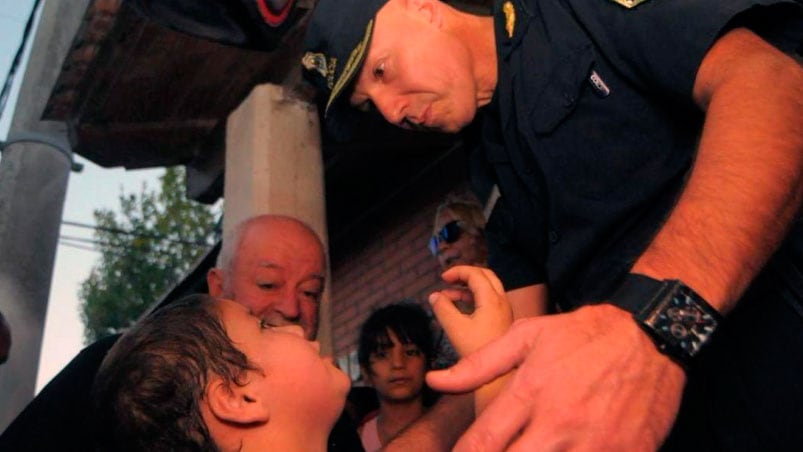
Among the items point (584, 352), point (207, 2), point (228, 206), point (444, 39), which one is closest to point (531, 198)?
point (444, 39)

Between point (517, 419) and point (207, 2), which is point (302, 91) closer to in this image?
point (207, 2)

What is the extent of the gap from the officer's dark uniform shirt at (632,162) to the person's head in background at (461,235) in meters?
2.30

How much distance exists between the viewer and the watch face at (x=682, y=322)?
113cm

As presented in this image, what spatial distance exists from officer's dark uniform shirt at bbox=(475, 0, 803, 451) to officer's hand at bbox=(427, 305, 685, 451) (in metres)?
0.44

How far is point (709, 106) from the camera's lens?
4.59ft

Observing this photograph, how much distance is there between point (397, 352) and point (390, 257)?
3514 millimetres

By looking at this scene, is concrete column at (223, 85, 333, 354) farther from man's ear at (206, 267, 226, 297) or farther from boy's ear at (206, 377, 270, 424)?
boy's ear at (206, 377, 270, 424)

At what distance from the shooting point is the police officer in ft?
3.54

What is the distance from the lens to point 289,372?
6.90 ft

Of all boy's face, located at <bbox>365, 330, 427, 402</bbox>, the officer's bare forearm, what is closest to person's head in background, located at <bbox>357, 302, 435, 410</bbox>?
boy's face, located at <bbox>365, 330, 427, 402</bbox>

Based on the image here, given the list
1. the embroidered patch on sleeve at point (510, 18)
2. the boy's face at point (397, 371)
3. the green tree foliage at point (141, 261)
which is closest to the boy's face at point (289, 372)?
the embroidered patch on sleeve at point (510, 18)

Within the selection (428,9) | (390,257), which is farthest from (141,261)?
(428,9)

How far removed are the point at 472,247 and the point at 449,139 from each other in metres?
2.08

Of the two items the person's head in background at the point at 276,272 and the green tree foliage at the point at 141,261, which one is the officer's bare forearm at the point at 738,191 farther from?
the green tree foliage at the point at 141,261
